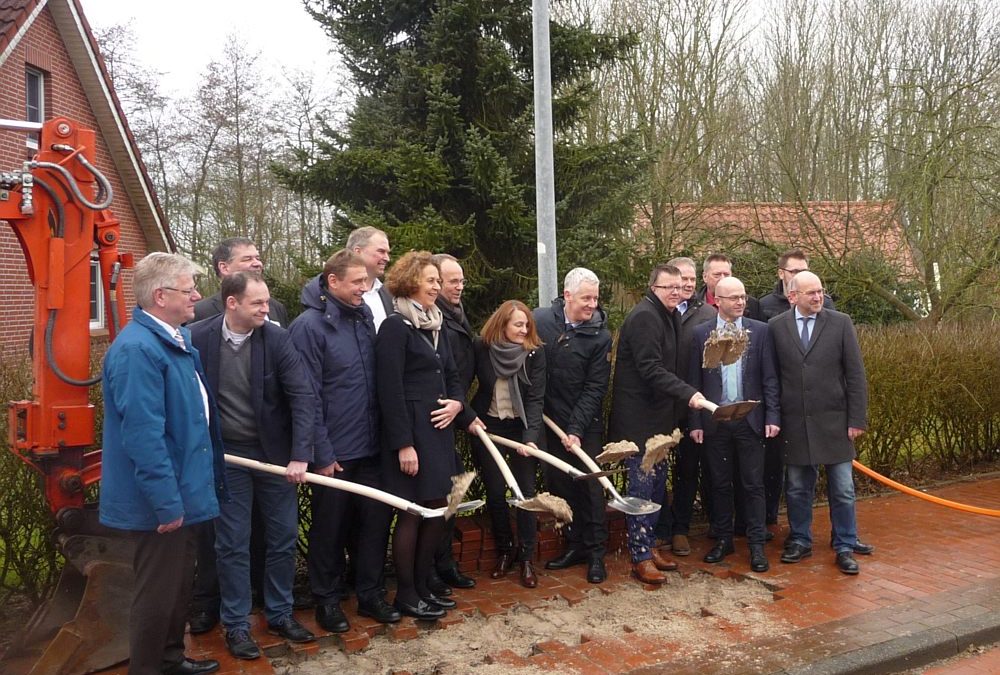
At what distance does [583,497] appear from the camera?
5.75m

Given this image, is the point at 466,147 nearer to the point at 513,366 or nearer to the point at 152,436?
the point at 513,366

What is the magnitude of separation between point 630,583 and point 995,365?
5453 mm

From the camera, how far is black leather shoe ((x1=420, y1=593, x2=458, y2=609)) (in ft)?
16.3

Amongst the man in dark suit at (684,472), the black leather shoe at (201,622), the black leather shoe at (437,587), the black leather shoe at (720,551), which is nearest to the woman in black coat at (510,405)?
the black leather shoe at (437,587)

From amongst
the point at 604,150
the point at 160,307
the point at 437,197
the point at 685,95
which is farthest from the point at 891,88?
the point at 160,307

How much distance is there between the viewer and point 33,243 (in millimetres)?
3963

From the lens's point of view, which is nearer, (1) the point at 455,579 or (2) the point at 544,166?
(1) the point at 455,579

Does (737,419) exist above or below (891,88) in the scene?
below

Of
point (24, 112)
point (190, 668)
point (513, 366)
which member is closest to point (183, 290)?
point (190, 668)

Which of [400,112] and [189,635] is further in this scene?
[400,112]

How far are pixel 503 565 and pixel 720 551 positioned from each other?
5.23 ft

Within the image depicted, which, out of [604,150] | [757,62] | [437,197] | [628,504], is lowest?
[628,504]

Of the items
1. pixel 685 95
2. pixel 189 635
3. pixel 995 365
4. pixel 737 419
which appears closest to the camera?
pixel 189 635

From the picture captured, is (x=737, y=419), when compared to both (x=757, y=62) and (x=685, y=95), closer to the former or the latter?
(x=685, y=95)
